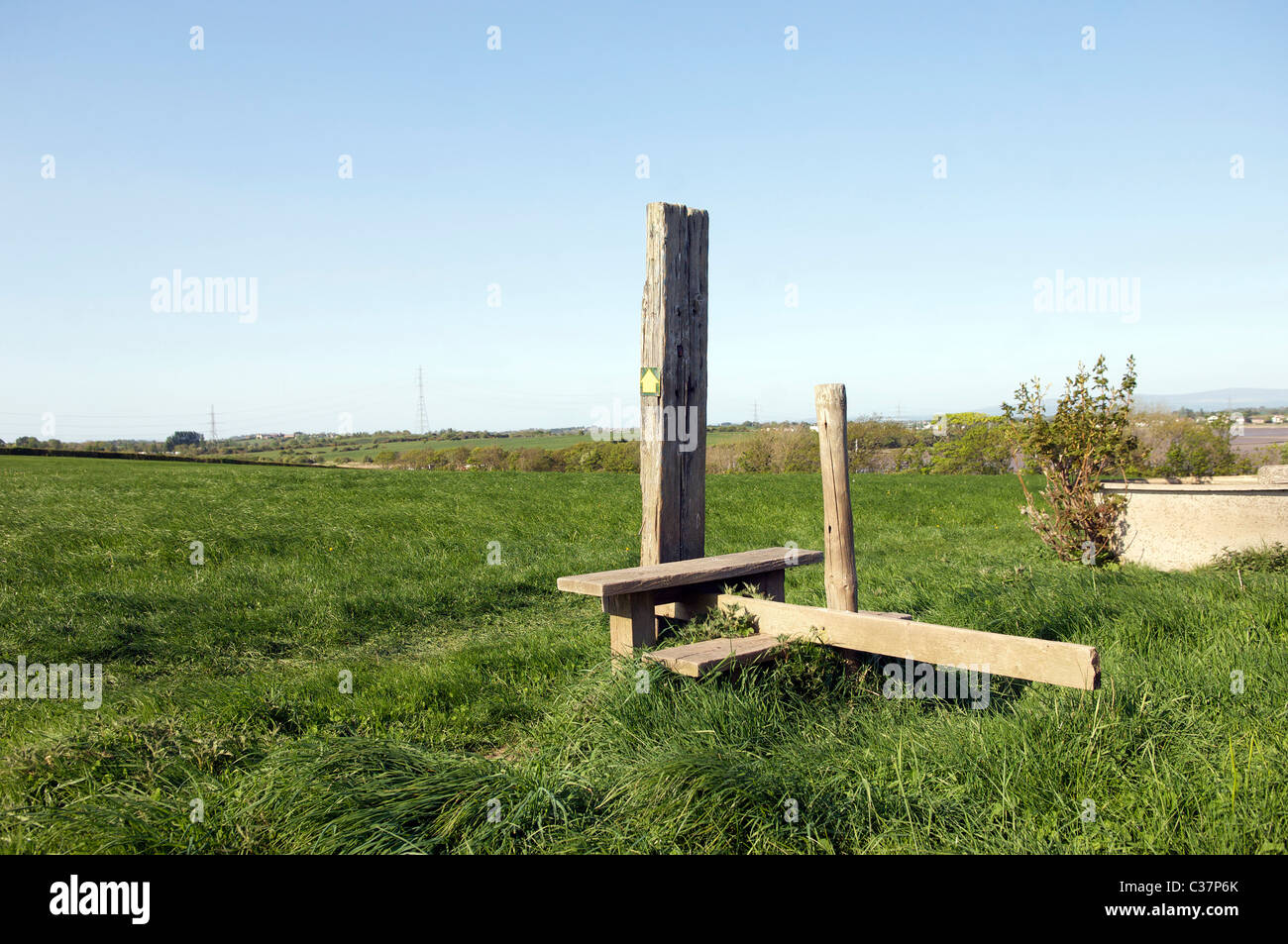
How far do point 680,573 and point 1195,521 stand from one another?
24.1ft

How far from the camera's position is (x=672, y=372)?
5.62 m

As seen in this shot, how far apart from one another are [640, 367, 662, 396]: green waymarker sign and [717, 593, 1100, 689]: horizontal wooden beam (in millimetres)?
1482

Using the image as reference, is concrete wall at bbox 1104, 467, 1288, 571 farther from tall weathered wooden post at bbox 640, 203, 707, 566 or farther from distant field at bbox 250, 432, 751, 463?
distant field at bbox 250, 432, 751, 463

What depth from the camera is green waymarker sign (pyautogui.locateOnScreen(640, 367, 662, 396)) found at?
18.2 feet

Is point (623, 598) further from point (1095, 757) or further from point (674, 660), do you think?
point (1095, 757)

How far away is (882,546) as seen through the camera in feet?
40.6

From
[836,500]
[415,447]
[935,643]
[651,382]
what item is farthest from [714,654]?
[415,447]

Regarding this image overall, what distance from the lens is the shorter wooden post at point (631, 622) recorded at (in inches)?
193

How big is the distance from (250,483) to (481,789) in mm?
15060

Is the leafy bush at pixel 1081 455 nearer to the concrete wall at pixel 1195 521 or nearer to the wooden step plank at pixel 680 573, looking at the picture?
the concrete wall at pixel 1195 521
